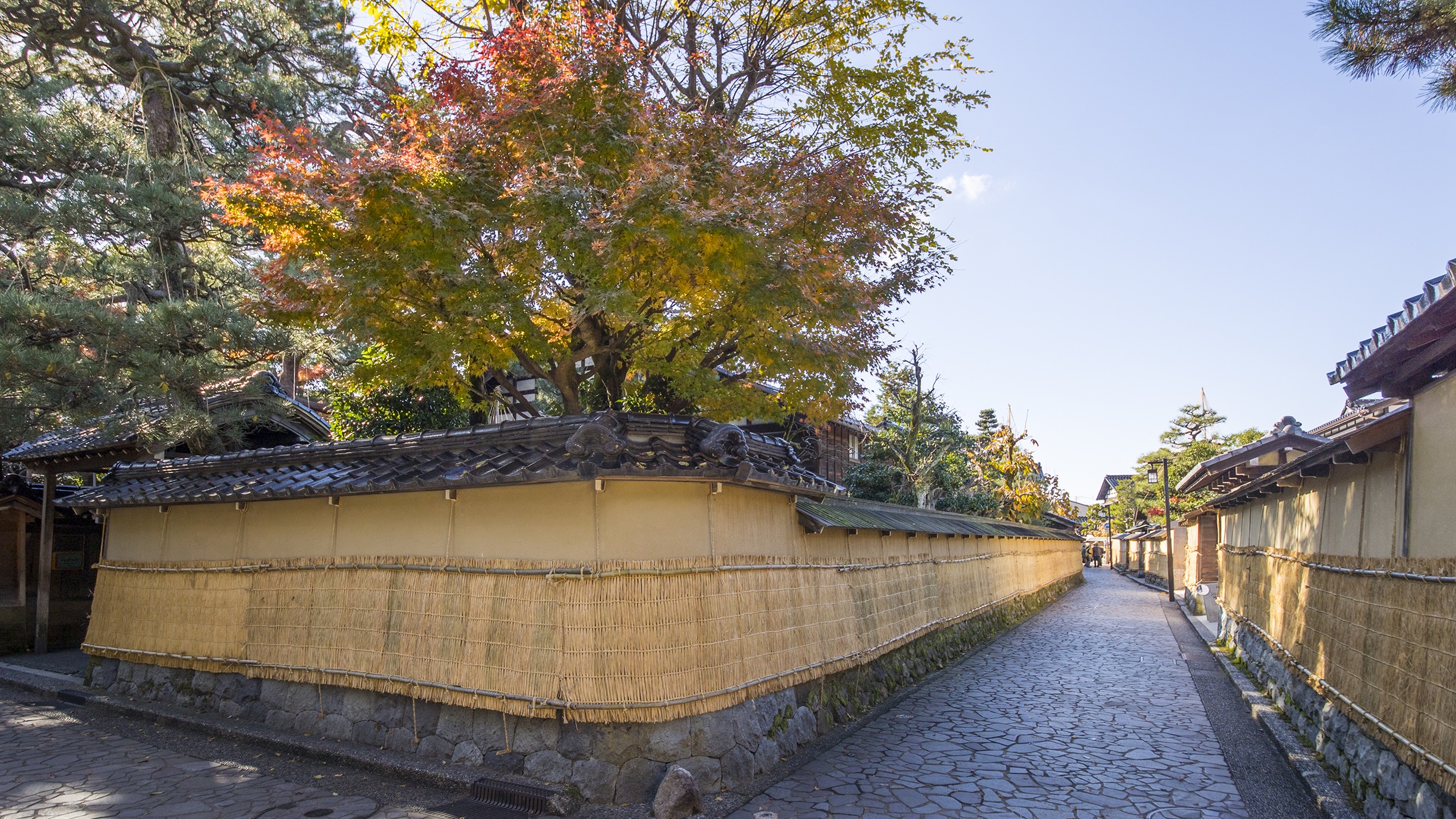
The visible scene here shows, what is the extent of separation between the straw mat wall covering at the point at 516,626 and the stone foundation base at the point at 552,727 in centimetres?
22

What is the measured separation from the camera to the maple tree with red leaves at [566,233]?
10688 millimetres

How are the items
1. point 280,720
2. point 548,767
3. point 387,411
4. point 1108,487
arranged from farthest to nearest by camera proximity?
1. point 1108,487
2. point 387,411
3. point 280,720
4. point 548,767

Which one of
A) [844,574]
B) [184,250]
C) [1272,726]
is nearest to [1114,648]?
[1272,726]

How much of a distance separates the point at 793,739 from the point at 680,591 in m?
2.76

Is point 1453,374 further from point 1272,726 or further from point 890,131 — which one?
point 890,131

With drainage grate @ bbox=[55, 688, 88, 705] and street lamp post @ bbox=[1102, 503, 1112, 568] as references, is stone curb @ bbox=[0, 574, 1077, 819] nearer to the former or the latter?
drainage grate @ bbox=[55, 688, 88, 705]

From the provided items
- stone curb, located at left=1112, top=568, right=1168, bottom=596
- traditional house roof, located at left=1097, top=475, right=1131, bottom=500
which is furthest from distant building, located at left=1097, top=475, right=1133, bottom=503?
stone curb, located at left=1112, top=568, right=1168, bottom=596

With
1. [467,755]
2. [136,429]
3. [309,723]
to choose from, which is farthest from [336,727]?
[136,429]

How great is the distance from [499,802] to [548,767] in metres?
0.53

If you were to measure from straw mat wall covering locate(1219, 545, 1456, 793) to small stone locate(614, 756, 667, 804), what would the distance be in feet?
19.5

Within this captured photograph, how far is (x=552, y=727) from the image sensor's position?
7918 millimetres

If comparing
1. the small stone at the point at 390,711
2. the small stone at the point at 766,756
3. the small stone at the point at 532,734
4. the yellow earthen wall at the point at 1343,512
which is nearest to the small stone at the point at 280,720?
the small stone at the point at 390,711

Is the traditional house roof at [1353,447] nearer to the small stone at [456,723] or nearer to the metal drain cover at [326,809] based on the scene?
the small stone at [456,723]

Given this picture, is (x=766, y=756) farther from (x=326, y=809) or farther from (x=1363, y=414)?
(x=1363, y=414)
